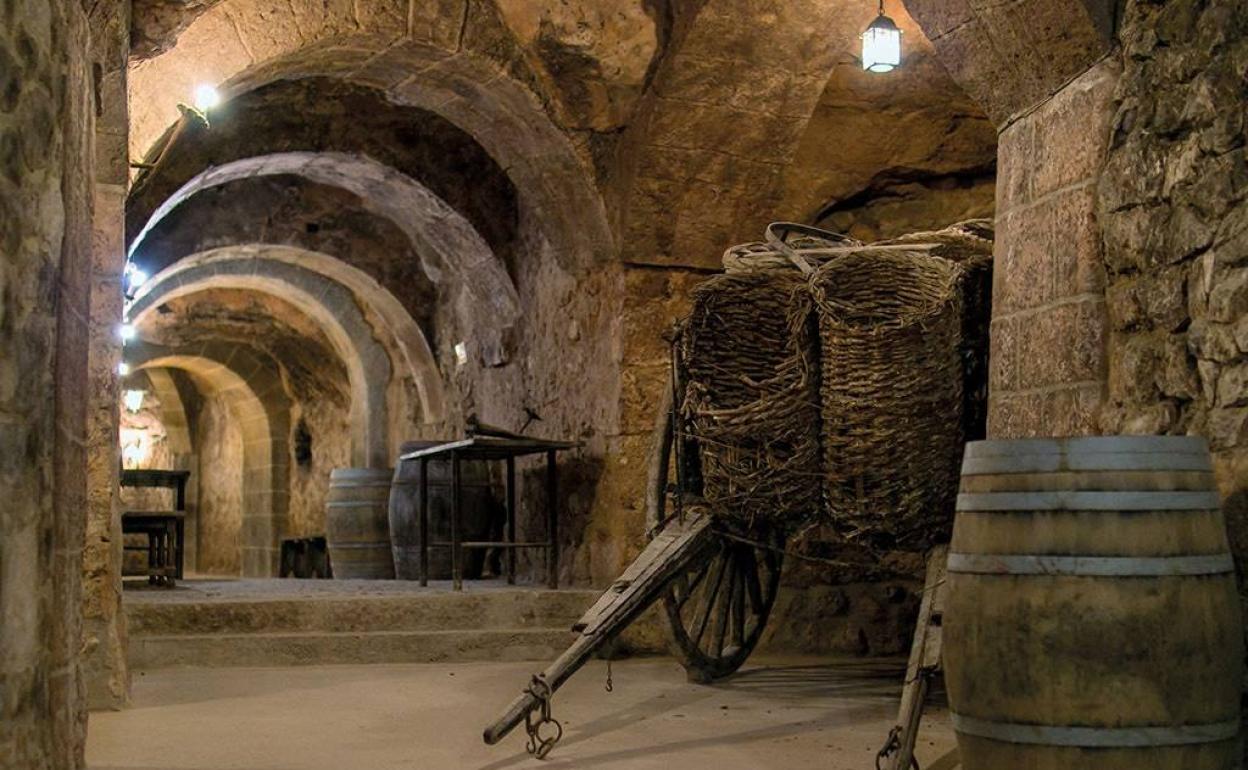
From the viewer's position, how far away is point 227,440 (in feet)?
53.0

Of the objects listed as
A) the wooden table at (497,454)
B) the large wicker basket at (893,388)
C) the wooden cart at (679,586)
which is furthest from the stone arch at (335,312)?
the large wicker basket at (893,388)

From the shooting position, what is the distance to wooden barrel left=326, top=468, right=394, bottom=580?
31.3ft

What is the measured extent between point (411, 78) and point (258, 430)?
28.5ft

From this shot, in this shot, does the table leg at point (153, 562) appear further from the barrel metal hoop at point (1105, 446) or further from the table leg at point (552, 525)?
the barrel metal hoop at point (1105, 446)

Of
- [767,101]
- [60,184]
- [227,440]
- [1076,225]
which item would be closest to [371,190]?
[767,101]

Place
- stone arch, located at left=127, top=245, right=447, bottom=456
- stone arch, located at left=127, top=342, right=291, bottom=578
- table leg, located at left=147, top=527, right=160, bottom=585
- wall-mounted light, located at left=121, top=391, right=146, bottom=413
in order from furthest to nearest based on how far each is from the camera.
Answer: wall-mounted light, located at left=121, top=391, right=146, bottom=413, stone arch, located at left=127, top=342, right=291, bottom=578, stone arch, located at left=127, top=245, right=447, bottom=456, table leg, located at left=147, top=527, right=160, bottom=585

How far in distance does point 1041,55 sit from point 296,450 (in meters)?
11.2

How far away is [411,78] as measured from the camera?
22.1 ft

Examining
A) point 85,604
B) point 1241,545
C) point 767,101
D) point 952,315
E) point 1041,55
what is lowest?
point 85,604

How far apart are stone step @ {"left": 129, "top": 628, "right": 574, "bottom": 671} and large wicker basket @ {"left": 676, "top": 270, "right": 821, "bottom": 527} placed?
188cm

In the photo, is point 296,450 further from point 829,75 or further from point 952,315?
point 952,315

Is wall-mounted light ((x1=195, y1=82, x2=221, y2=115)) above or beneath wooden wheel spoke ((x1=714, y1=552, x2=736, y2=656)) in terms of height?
above

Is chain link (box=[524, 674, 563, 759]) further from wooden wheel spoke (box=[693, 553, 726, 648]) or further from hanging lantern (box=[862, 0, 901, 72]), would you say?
hanging lantern (box=[862, 0, 901, 72])

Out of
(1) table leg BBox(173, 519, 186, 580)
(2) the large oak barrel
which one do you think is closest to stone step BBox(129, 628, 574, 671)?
(2) the large oak barrel
